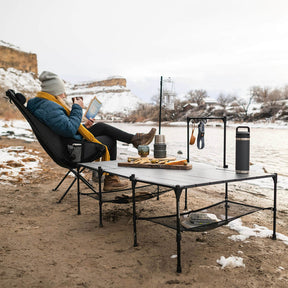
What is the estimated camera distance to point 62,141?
107 inches

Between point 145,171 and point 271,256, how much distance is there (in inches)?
34.1

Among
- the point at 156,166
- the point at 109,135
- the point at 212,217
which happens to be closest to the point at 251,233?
the point at 212,217

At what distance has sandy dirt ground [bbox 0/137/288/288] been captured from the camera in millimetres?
1461

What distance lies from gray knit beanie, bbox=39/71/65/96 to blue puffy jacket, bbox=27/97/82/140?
0.12m

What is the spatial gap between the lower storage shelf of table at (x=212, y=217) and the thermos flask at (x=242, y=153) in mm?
292

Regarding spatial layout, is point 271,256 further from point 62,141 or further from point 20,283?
point 62,141

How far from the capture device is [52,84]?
272 cm

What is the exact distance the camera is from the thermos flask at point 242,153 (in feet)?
6.15

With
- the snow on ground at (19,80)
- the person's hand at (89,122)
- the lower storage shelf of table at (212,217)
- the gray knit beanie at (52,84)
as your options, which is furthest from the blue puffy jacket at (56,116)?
the snow on ground at (19,80)

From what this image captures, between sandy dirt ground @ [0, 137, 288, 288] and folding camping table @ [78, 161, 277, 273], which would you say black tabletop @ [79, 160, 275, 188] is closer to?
folding camping table @ [78, 161, 277, 273]

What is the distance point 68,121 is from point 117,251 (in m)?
1.19

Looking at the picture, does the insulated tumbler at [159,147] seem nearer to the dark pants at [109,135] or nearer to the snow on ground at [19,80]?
the dark pants at [109,135]

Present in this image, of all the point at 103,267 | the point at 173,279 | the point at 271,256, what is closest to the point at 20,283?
the point at 103,267

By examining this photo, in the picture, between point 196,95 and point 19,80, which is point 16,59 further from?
point 196,95
